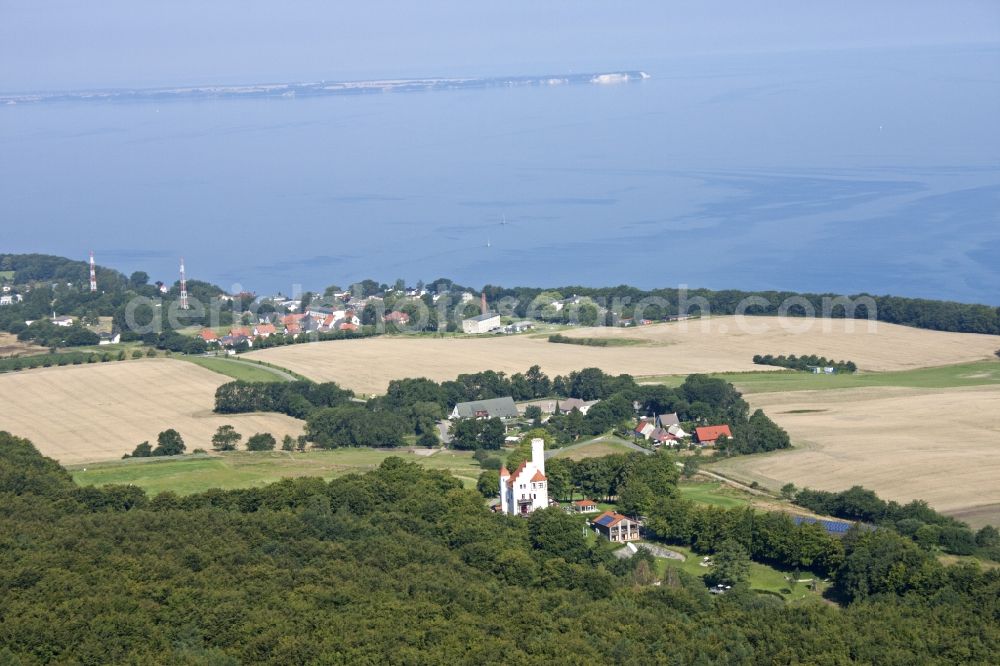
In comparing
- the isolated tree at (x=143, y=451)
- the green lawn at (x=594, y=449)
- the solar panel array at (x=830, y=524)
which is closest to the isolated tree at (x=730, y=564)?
the solar panel array at (x=830, y=524)

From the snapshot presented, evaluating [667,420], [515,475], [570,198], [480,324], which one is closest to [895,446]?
[667,420]

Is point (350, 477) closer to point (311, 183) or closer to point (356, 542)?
point (356, 542)

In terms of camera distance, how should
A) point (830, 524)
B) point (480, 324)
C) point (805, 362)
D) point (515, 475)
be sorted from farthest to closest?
point (480, 324), point (805, 362), point (515, 475), point (830, 524)

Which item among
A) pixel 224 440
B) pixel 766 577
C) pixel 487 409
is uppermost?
pixel 487 409

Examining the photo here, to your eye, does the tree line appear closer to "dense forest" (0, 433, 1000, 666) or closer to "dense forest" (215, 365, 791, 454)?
"dense forest" (215, 365, 791, 454)

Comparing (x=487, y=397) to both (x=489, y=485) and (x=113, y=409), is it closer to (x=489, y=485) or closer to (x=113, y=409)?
(x=113, y=409)

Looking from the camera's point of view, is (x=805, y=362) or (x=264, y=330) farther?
(x=264, y=330)

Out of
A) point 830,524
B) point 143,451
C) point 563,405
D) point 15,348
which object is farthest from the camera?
point 15,348

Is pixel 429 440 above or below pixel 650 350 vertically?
below
